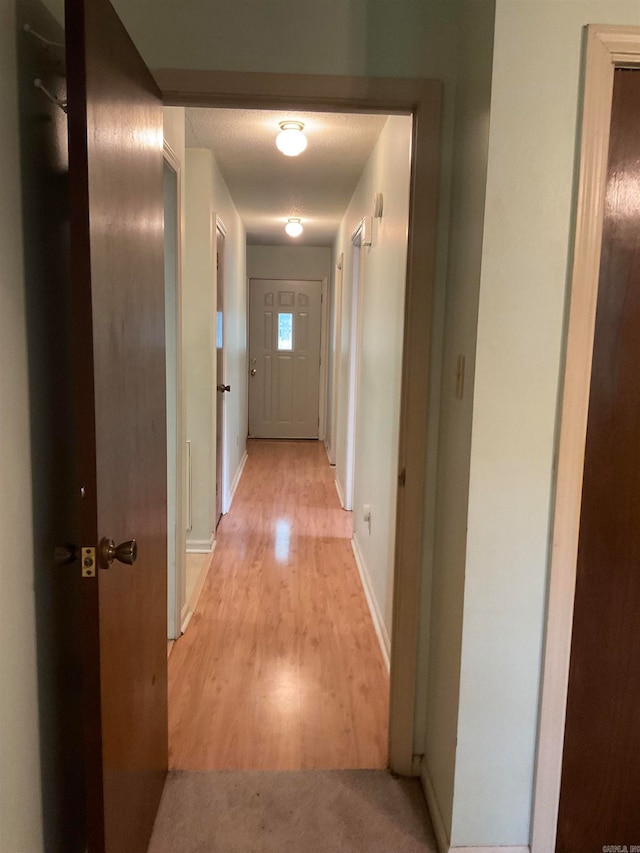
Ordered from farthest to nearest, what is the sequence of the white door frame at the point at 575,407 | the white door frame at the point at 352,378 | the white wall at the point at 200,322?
the white door frame at the point at 352,378
the white wall at the point at 200,322
the white door frame at the point at 575,407

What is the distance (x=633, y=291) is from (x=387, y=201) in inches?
66.1

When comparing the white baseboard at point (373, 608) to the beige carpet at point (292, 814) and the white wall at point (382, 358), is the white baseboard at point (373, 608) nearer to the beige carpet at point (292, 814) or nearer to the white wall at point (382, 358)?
the white wall at point (382, 358)

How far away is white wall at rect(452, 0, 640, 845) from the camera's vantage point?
1380 mm

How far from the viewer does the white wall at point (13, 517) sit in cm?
112

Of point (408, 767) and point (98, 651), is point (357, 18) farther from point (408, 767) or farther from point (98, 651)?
point (408, 767)

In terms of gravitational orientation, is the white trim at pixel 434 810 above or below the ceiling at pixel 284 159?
below

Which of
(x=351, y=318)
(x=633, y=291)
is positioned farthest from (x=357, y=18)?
(x=351, y=318)

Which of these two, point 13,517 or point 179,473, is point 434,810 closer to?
point 13,517

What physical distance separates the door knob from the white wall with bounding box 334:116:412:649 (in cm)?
132

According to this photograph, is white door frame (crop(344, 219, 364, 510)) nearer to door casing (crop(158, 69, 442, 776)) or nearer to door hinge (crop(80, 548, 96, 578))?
door casing (crop(158, 69, 442, 776))

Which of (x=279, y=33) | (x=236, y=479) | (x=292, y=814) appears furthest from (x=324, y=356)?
(x=292, y=814)

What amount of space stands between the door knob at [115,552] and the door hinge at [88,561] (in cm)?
2

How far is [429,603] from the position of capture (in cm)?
190

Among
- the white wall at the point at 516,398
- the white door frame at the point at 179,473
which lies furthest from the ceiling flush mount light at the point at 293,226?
the white wall at the point at 516,398
